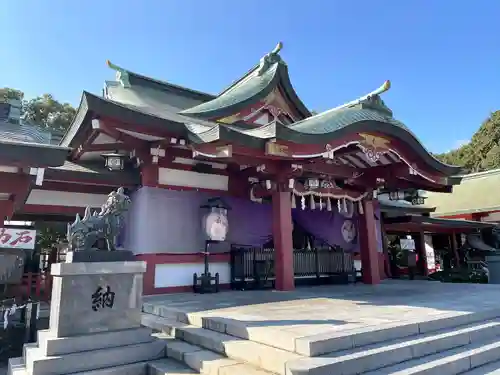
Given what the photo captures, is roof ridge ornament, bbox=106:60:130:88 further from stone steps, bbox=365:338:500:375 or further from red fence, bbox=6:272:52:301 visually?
stone steps, bbox=365:338:500:375

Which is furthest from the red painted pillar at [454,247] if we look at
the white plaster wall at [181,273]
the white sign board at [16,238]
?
the white sign board at [16,238]

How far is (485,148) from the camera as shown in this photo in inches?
1331

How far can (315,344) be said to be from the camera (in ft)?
10.7

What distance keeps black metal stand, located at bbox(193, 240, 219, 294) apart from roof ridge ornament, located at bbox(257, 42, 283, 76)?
17.6ft

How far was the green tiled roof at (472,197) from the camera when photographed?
1858 cm

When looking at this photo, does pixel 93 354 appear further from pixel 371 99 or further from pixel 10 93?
pixel 10 93

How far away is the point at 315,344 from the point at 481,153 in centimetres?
3769

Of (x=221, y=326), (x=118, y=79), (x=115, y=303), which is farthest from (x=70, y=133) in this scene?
(x=221, y=326)

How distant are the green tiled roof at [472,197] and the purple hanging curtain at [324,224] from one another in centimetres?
1165

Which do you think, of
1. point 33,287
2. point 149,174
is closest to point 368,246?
point 149,174

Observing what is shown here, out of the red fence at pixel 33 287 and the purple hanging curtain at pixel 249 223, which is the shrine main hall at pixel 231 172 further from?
the red fence at pixel 33 287

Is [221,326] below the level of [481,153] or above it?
below

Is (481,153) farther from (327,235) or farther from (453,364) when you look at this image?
(453,364)

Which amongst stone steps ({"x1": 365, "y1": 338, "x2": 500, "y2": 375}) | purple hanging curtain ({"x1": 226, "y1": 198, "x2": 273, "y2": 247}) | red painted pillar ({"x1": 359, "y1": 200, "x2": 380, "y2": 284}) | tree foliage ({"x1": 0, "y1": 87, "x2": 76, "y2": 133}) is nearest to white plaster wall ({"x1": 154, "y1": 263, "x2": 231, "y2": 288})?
purple hanging curtain ({"x1": 226, "y1": 198, "x2": 273, "y2": 247})
